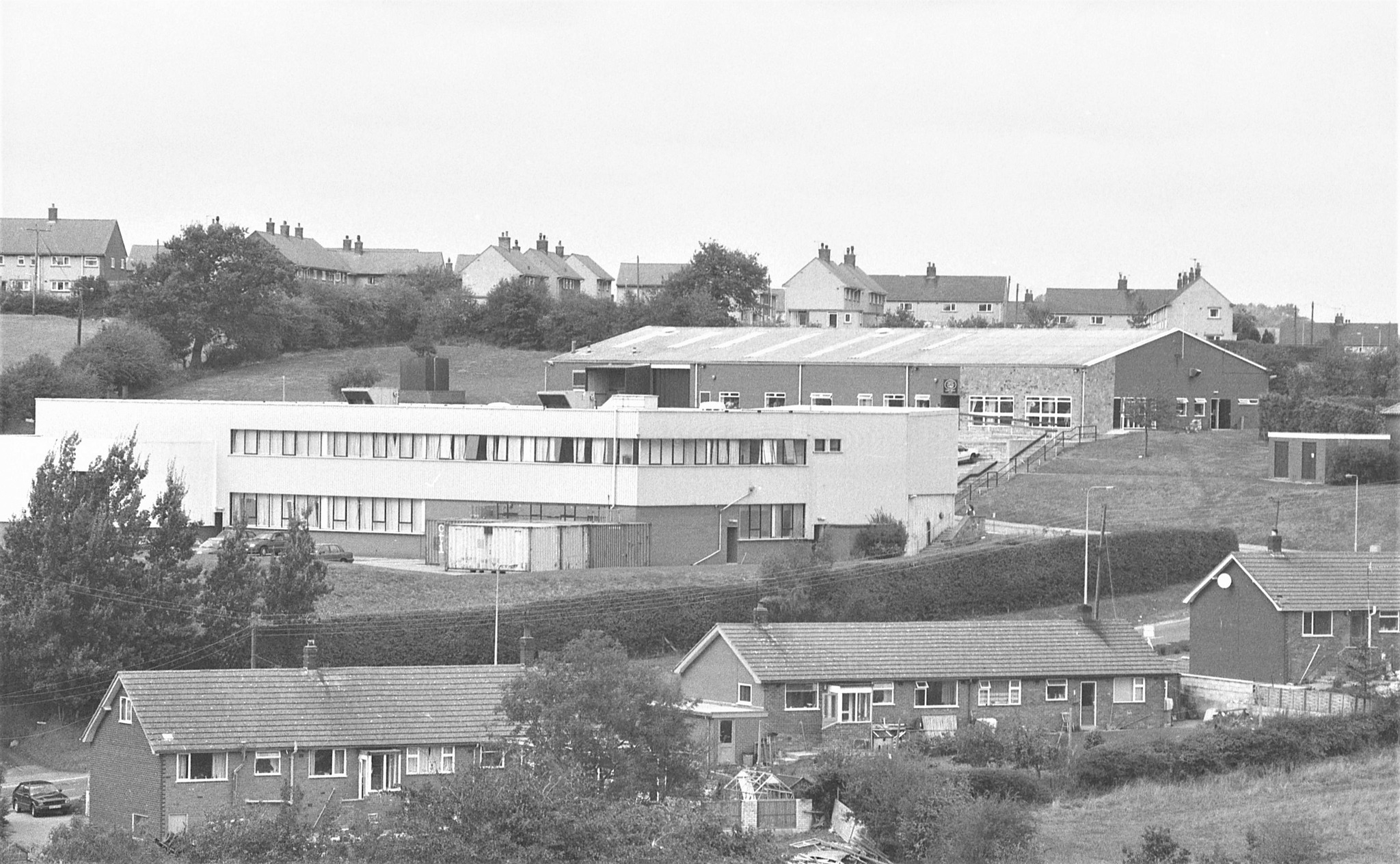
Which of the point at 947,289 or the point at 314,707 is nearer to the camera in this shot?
the point at 314,707

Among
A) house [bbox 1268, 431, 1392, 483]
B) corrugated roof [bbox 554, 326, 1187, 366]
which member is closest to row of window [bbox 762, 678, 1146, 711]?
house [bbox 1268, 431, 1392, 483]

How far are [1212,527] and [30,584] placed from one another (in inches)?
1487

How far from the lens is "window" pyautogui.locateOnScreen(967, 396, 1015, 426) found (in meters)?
80.3

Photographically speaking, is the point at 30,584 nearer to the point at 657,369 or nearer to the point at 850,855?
the point at 850,855

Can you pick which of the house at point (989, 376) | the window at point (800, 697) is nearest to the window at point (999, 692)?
the window at point (800, 697)

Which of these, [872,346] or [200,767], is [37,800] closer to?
[200,767]

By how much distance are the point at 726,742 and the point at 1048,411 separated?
39.0 m

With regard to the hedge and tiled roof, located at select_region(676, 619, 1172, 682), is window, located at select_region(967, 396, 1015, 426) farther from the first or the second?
tiled roof, located at select_region(676, 619, 1172, 682)

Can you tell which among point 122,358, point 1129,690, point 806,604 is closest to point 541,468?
point 806,604

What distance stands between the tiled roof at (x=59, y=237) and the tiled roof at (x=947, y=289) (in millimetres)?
57630

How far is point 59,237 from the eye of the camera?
458 feet

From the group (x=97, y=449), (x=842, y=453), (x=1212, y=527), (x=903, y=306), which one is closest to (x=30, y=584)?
(x=97, y=449)

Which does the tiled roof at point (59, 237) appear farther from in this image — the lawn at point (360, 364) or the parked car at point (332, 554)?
the parked car at point (332, 554)

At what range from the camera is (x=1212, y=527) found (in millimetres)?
64250
